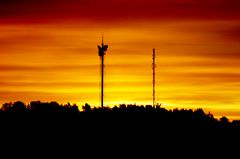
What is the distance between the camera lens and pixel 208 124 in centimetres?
11119

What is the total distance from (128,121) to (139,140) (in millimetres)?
4564

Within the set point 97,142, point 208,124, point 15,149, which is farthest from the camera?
point 208,124

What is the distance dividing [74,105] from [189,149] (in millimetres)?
15312

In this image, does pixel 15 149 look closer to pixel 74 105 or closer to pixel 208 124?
pixel 74 105

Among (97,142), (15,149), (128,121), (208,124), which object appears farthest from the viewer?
(208,124)

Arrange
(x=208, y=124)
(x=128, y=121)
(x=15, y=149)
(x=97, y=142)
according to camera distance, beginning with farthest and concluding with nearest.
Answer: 1. (x=208, y=124)
2. (x=128, y=121)
3. (x=97, y=142)
4. (x=15, y=149)

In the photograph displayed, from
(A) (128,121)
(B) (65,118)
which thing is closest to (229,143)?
(A) (128,121)

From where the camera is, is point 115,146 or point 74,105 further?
point 74,105

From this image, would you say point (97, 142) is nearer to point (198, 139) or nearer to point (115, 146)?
point (115, 146)

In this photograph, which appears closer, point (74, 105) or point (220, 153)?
point (220, 153)

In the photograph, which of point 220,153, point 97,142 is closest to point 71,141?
point 97,142

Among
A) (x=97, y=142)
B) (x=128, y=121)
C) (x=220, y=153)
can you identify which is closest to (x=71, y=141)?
(x=97, y=142)

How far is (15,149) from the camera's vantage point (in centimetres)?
8856

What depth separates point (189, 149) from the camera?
9988cm
